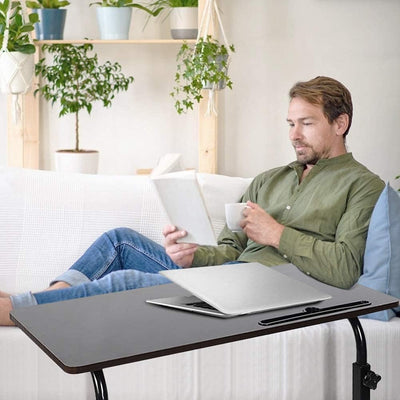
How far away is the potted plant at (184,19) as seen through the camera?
347 centimetres

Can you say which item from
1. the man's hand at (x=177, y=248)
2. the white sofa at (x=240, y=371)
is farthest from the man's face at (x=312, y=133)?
the white sofa at (x=240, y=371)

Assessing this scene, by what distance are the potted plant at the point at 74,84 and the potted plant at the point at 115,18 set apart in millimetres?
175

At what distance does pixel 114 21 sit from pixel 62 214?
113 cm

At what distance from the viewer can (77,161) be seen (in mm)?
3523

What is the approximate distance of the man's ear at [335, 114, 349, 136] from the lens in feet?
8.05

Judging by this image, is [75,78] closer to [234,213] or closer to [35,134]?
[35,134]

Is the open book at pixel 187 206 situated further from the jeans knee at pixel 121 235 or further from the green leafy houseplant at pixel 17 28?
the green leafy houseplant at pixel 17 28

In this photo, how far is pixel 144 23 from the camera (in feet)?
12.3

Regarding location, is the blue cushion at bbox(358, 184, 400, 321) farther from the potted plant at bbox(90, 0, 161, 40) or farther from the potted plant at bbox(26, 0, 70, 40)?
the potted plant at bbox(26, 0, 70, 40)

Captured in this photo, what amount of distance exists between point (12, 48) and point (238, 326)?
2293 millimetres

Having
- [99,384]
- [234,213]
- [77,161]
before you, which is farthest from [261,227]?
[77,161]

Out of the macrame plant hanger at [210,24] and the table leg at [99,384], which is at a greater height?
the macrame plant hanger at [210,24]

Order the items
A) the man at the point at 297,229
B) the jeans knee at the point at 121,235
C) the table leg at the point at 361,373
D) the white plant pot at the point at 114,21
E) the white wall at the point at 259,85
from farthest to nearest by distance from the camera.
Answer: the white wall at the point at 259,85 < the white plant pot at the point at 114,21 < the jeans knee at the point at 121,235 < the man at the point at 297,229 < the table leg at the point at 361,373

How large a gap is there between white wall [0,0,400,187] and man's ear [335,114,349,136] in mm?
1360
